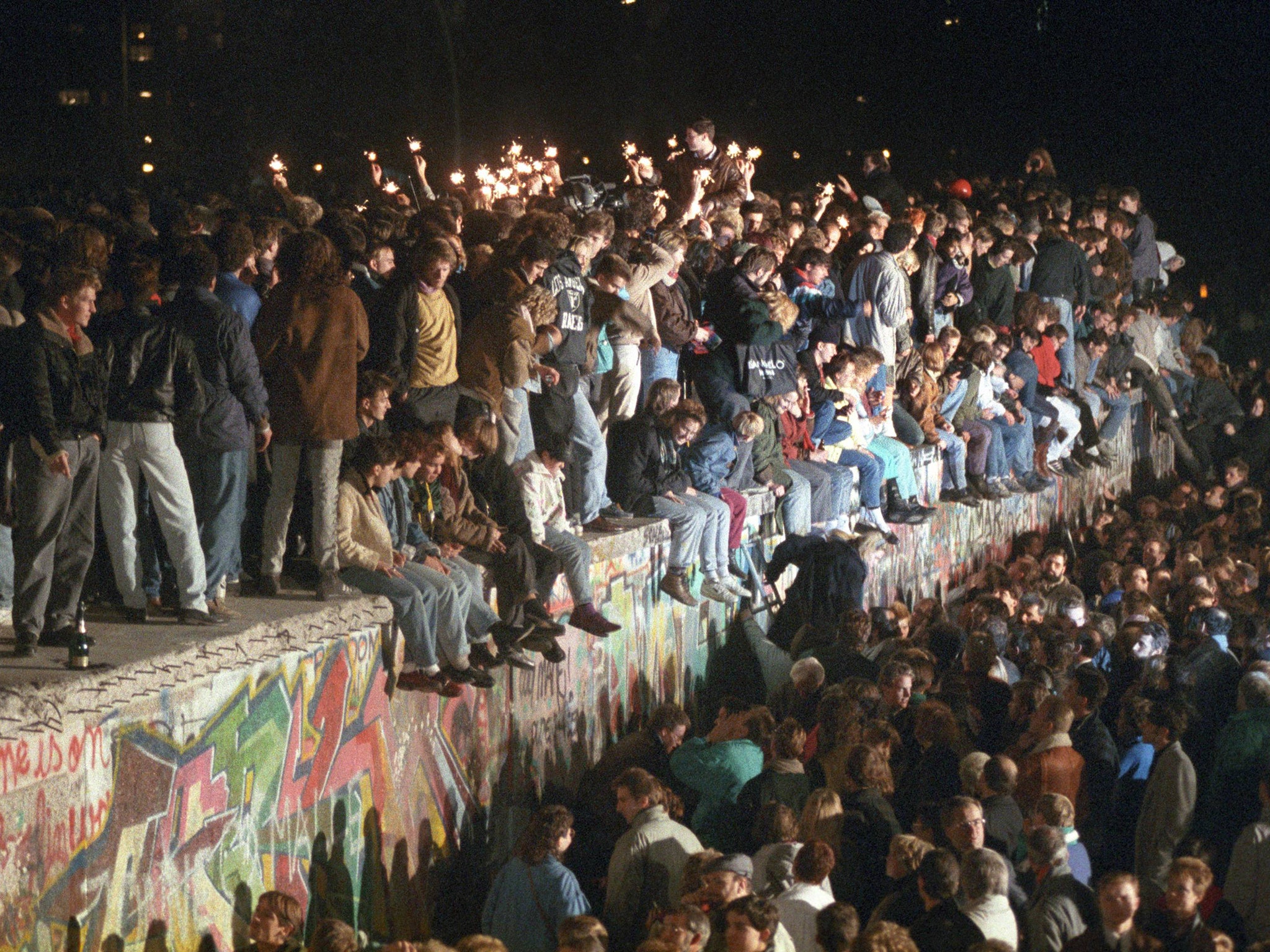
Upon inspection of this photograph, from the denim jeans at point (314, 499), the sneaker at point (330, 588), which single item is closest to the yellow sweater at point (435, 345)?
the denim jeans at point (314, 499)

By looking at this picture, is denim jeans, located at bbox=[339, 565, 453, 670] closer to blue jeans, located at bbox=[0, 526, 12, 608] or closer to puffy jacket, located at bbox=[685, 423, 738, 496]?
blue jeans, located at bbox=[0, 526, 12, 608]

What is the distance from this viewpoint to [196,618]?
8.88 m

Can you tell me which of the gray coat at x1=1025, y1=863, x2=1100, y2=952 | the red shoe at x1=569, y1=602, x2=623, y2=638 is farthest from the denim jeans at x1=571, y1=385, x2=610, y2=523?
the gray coat at x1=1025, y1=863, x2=1100, y2=952

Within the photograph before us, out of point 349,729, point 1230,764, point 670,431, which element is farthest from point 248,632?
point 1230,764

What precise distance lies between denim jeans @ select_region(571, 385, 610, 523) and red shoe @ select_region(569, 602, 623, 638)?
0.88 metres

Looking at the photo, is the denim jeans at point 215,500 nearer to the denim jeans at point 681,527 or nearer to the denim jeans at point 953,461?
the denim jeans at point 681,527

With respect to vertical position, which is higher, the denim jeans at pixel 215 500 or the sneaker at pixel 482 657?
the denim jeans at pixel 215 500

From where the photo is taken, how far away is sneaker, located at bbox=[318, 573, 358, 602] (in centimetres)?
966

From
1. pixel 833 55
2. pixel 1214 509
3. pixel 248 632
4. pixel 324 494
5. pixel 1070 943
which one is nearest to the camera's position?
pixel 1070 943

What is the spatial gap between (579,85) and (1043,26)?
8345 mm

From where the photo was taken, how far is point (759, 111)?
99.8 ft

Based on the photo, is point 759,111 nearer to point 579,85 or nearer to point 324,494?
point 579,85

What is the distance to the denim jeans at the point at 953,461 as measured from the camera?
17.9 metres

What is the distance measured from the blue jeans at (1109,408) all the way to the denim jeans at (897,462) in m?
5.43
